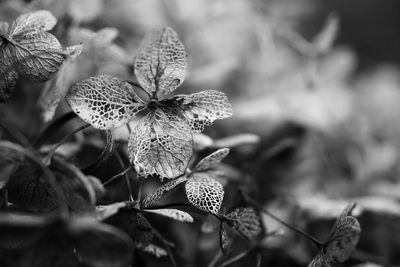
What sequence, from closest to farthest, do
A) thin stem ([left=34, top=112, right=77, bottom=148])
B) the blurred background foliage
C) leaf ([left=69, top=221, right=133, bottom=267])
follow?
leaf ([left=69, top=221, right=133, bottom=267]) → thin stem ([left=34, top=112, right=77, bottom=148]) → the blurred background foliage

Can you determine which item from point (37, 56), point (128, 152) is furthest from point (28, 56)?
point (128, 152)

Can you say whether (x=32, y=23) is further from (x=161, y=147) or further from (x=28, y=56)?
(x=161, y=147)

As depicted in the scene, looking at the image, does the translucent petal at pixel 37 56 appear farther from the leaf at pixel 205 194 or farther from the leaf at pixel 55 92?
the leaf at pixel 205 194

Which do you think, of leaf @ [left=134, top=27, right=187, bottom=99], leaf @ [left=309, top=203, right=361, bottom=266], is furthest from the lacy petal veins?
leaf @ [left=309, top=203, right=361, bottom=266]

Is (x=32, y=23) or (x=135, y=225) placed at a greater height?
(x=32, y=23)

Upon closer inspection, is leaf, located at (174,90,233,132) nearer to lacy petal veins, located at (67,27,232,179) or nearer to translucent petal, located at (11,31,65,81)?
lacy petal veins, located at (67,27,232,179)

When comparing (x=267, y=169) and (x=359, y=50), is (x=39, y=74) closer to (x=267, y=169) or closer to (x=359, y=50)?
(x=267, y=169)

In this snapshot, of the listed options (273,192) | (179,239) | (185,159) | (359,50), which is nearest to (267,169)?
(273,192)
